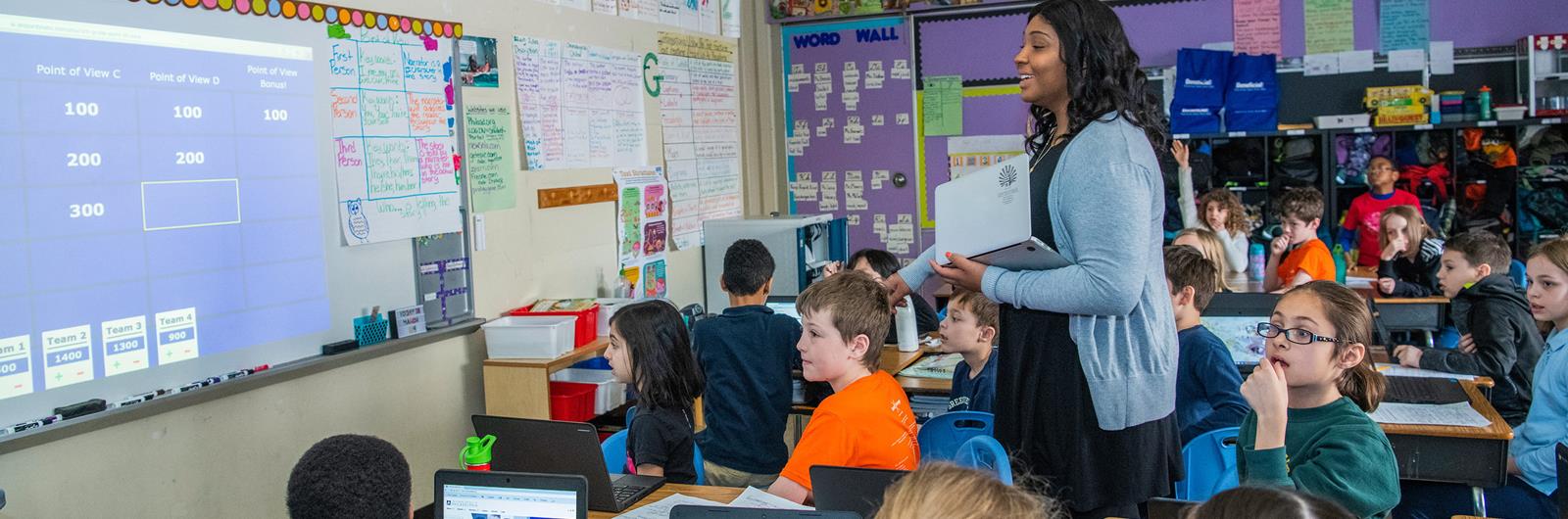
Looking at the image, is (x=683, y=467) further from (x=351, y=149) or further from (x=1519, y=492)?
(x=1519, y=492)

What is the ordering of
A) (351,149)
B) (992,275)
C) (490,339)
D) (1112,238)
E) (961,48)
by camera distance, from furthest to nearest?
(961,48) → (490,339) → (351,149) → (992,275) → (1112,238)

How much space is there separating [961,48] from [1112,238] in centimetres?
536

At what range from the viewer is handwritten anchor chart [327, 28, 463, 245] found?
3.83 meters

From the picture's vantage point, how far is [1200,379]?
10.2 ft

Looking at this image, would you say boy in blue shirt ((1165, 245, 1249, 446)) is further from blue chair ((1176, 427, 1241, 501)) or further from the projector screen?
the projector screen

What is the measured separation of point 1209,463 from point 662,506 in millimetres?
1266

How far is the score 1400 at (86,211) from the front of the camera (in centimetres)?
296

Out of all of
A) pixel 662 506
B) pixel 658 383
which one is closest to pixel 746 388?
pixel 658 383

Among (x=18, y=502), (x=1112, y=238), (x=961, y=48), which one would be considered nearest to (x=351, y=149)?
(x=18, y=502)

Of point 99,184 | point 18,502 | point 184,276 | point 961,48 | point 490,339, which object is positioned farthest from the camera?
point 961,48

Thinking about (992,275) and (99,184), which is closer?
(992,275)

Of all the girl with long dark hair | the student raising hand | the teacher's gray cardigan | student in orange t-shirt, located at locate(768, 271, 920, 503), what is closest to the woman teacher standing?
the teacher's gray cardigan

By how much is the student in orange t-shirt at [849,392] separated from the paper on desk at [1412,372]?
2.01m

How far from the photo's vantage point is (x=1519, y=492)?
3.18 metres
